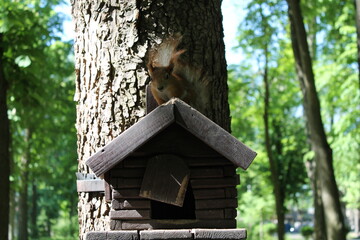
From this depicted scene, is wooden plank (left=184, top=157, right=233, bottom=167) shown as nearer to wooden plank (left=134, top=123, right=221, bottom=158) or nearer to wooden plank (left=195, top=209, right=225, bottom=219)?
wooden plank (left=134, top=123, right=221, bottom=158)

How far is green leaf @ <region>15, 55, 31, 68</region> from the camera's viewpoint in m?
7.81

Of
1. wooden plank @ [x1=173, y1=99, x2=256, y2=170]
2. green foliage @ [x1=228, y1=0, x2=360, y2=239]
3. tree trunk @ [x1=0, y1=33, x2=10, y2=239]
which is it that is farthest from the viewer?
green foliage @ [x1=228, y1=0, x2=360, y2=239]

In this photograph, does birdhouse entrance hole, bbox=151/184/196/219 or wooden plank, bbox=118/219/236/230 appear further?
birdhouse entrance hole, bbox=151/184/196/219

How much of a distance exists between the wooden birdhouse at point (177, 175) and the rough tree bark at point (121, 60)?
44 cm

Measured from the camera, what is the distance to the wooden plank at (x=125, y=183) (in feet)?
8.09

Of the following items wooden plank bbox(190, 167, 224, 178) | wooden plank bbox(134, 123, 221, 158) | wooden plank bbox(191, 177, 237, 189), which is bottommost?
wooden plank bbox(191, 177, 237, 189)

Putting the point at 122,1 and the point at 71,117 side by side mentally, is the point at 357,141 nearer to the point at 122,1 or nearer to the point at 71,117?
the point at 71,117

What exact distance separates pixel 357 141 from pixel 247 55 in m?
4.44

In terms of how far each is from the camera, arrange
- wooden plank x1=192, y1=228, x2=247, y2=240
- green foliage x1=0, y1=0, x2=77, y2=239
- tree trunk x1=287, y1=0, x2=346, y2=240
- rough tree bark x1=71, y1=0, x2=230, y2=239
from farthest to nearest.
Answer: tree trunk x1=287, y1=0, x2=346, y2=240, green foliage x1=0, y1=0, x2=77, y2=239, rough tree bark x1=71, y1=0, x2=230, y2=239, wooden plank x1=192, y1=228, x2=247, y2=240

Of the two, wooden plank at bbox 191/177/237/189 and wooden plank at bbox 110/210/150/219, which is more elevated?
wooden plank at bbox 191/177/237/189

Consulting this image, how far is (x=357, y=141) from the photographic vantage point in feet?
50.7

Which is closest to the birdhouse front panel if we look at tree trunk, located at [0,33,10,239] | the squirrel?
the squirrel

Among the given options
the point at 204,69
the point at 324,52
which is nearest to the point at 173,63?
the point at 204,69

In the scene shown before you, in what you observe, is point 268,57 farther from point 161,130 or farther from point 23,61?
point 161,130
